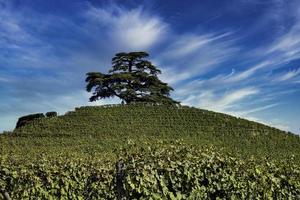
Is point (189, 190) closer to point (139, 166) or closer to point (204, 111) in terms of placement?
point (139, 166)

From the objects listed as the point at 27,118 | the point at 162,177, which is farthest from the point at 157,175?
the point at 27,118

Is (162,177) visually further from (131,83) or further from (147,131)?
(131,83)

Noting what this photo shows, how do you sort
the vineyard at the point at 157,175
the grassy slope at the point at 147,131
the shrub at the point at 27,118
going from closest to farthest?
the vineyard at the point at 157,175 → the grassy slope at the point at 147,131 → the shrub at the point at 27,118

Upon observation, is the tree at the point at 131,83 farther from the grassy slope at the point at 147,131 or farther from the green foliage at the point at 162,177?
the green foliage at the point at 162,177

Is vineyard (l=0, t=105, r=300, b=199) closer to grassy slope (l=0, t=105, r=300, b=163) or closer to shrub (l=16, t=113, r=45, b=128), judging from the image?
grassy slope (l=0, t=105, r=300, b=163)

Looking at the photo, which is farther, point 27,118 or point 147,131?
point 27,118

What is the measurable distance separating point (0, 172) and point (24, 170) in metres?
0.74

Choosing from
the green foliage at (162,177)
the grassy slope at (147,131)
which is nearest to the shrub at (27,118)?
the grassy slope at (147,131)

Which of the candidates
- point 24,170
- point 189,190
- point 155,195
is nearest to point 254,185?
point 189,190

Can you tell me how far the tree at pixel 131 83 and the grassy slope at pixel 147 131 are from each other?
1125 centimetres

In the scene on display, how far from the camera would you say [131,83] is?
56781 millimetres

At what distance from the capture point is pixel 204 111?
144 ft

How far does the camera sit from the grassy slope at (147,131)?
116 feet

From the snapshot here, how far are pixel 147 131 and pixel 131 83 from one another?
62.5 feet
